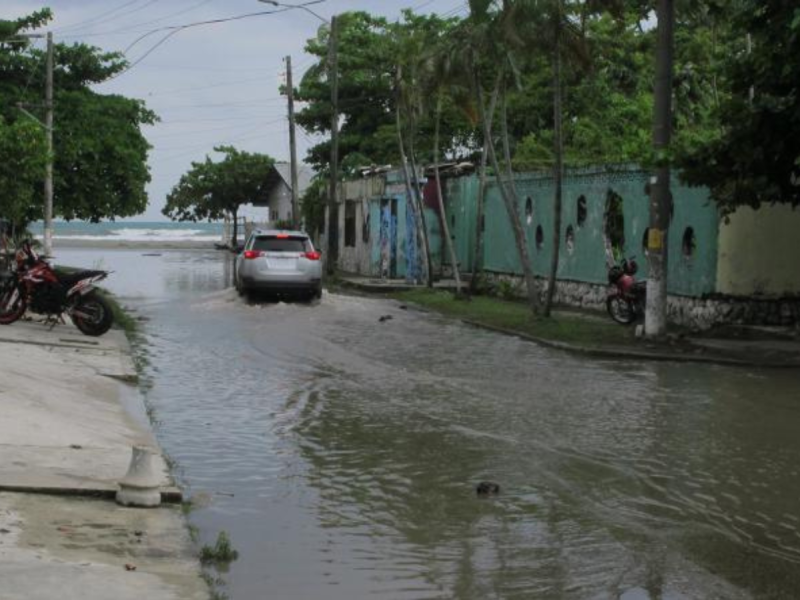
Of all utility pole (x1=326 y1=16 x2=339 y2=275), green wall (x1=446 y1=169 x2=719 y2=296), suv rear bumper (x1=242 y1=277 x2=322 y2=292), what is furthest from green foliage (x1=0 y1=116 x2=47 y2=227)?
utility pole (x1=326 y1=16 x2=339 y2=275)

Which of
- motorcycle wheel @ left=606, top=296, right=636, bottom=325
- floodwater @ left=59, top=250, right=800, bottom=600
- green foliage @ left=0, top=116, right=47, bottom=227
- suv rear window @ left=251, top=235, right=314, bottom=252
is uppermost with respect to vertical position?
green foliage @ left=0, top=116, right=47, bottom=227

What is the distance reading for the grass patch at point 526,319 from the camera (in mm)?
19219

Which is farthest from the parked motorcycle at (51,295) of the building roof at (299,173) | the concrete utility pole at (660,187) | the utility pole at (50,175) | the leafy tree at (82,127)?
the building roof at (299,173)

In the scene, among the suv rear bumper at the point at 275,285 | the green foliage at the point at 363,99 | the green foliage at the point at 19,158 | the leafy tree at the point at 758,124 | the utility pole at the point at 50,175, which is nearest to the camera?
the leafy tree at the point at 758,124

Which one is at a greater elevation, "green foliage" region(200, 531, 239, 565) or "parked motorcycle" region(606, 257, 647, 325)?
"parked motorcycle" region(606, 257, 647, 325)

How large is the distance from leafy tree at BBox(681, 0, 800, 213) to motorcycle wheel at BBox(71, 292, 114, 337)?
28.4ft

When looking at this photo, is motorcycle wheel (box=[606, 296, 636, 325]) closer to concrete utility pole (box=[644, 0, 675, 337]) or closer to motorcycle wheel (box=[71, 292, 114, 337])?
concrete utility pole (box=[644, 0, 675, 337])

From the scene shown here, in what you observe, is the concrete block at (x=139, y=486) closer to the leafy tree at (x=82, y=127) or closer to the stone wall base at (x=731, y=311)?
the stone wall base at (x=731, y=311)

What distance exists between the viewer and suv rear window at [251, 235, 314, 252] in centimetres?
2655

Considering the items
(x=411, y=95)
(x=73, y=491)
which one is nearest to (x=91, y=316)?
(x=73, y=491)

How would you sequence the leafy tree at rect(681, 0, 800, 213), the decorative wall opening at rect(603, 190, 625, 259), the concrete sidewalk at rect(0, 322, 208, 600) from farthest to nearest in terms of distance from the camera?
the decorative wall opening at rect(603, 190, 625, 259), the leafy tree at rect(681, 0, 800, 213), the concrete sidewalk at rect(0, 322, 208, 600)

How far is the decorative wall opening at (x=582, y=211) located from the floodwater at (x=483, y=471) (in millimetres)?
9792

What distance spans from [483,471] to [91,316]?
1000 centimetres

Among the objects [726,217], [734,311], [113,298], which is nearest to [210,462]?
[726,217]
